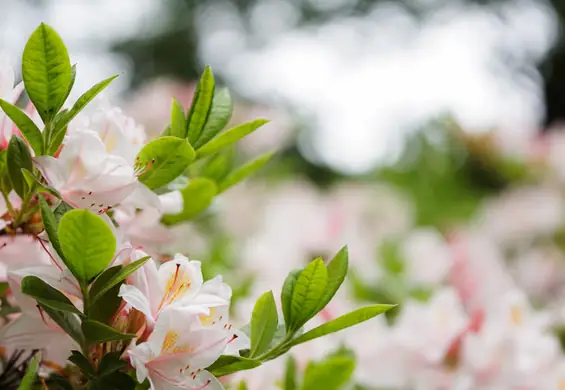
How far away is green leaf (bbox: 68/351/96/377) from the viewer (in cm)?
34

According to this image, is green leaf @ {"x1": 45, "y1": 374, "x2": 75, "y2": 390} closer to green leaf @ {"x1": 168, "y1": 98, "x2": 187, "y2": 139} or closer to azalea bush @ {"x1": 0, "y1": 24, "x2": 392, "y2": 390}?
azalea bush @ {"x1": 0, "y1": 24, "x2": 392, "y2": 390}

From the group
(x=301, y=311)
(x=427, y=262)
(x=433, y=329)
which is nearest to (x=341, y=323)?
(x=301, y=311)

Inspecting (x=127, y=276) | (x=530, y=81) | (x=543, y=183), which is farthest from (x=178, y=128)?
(x=530, y=81)

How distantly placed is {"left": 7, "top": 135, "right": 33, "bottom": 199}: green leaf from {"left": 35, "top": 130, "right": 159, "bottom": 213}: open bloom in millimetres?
13

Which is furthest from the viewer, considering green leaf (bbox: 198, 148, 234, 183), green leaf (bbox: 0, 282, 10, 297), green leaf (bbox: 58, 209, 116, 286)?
green leaf (bbox: 198, 148, 234, 183)

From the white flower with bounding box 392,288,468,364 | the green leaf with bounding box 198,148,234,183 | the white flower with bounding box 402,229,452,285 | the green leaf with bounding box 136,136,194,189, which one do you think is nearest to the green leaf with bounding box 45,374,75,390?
the green leaf with bounding box 136,136,194,189

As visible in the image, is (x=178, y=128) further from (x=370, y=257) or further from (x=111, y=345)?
(x=370, y=257)

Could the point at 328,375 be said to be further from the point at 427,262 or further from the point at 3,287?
the point at 427,262

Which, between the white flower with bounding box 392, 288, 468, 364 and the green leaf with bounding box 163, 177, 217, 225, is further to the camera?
the white flower with bounding box 392, 288, 468, 364

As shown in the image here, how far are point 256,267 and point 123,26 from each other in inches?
212

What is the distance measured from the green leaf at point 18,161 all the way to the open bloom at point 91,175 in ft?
0.04

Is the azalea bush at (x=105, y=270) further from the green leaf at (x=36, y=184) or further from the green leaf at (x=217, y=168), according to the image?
the green leaf at (x=217, y=168)

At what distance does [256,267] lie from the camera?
0.88 m

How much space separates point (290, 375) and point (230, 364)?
0.15 metres
